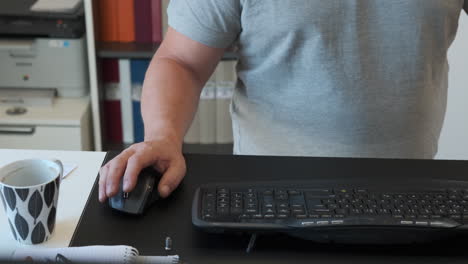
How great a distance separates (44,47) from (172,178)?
1493 mm

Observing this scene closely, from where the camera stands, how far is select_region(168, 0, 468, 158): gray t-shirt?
1.01m

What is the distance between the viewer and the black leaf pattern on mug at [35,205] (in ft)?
2.41

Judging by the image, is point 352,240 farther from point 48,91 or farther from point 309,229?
point 48,91

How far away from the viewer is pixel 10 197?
0.73m

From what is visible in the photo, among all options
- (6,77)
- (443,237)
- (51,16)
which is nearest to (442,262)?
(443,237)

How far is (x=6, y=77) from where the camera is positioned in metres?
2.23

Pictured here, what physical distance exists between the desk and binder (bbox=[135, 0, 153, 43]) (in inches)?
48.0

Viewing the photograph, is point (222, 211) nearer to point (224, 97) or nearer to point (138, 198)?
point (138, 198)

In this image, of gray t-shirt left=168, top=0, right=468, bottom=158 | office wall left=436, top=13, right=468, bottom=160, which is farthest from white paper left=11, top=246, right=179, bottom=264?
office wall left=436, top=13, right=468, bottom=160

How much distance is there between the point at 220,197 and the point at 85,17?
5.05 feet

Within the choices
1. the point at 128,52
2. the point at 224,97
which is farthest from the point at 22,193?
the point at 224,97

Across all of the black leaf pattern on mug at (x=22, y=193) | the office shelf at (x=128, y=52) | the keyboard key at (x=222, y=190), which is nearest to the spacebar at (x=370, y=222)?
the keyboard key at (x=222, y=190)

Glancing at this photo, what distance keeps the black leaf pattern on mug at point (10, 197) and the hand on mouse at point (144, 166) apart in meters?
0.11

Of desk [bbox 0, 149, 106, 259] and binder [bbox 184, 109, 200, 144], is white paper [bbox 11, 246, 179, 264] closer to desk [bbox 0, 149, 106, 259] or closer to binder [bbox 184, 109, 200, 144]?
desk [bbox 0, 149, 106, 259]
